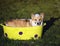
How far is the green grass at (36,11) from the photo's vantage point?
4929 mm

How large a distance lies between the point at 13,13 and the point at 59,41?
2848 mm

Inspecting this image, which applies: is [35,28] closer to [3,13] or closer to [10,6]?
[3,13]

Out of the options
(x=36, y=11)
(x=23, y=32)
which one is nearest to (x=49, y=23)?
(x=36, y=11)

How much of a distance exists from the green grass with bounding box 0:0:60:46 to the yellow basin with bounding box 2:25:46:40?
10 centimetres

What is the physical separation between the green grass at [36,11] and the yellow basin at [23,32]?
0.31 ft

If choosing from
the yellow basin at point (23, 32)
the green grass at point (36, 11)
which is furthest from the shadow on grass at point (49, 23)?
the yellow basin at point (23, 32)

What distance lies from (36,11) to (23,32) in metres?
2.94

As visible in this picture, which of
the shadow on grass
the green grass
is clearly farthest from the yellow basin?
the shadow on grass

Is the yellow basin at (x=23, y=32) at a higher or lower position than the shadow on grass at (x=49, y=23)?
higher

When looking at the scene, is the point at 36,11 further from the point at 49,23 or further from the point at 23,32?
the point at 23,32

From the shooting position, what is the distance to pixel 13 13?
7.50 metres

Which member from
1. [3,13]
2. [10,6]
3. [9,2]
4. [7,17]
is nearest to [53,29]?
[7,17]

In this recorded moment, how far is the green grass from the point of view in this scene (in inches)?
194

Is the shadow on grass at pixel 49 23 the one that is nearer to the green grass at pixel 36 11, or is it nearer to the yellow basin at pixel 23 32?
the green grass at pixel 36 11
